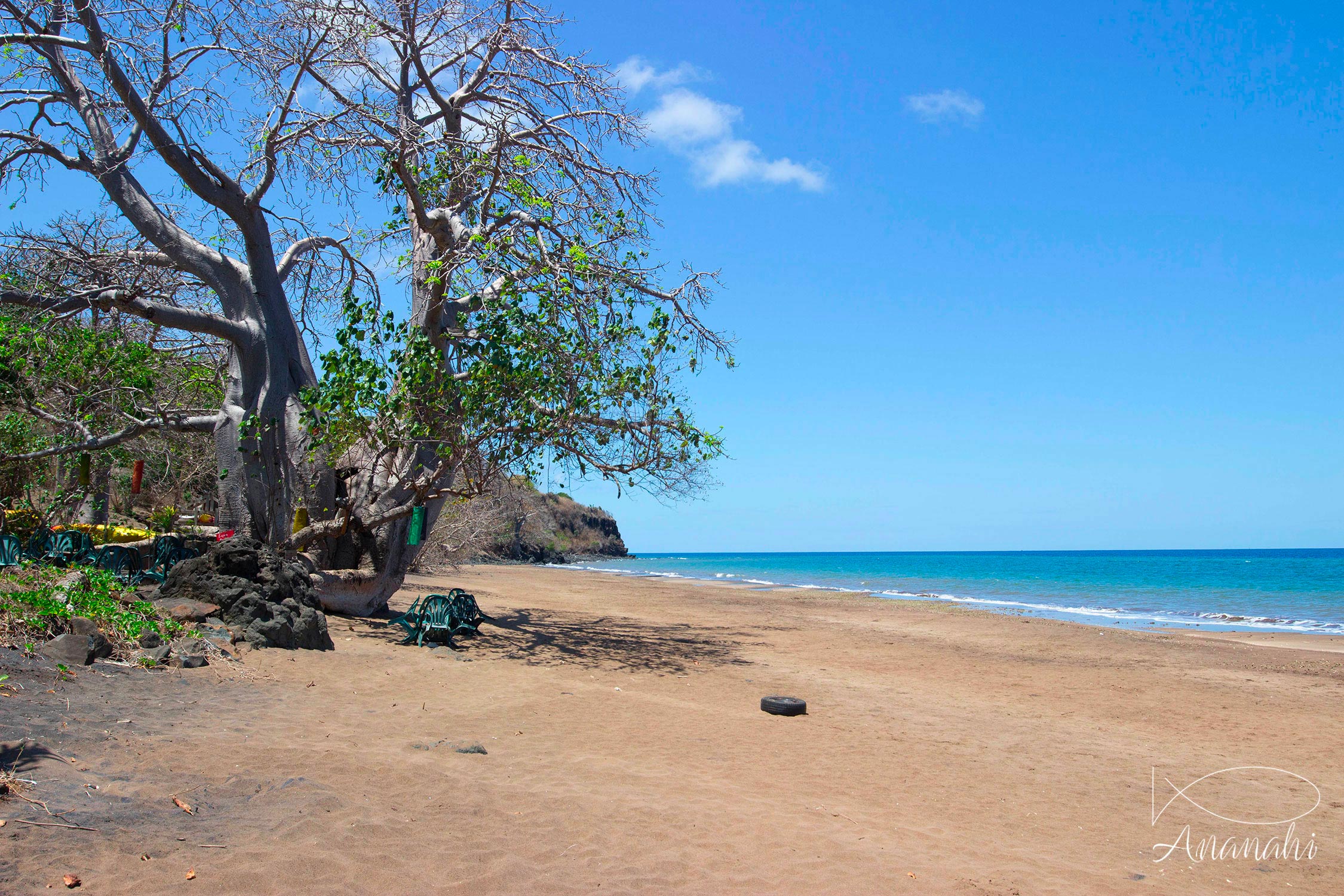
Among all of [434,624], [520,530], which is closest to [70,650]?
[434,624]

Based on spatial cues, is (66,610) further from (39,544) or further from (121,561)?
(39,544)

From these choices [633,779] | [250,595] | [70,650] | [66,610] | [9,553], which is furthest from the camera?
[9,553]

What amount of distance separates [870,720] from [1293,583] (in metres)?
48.2

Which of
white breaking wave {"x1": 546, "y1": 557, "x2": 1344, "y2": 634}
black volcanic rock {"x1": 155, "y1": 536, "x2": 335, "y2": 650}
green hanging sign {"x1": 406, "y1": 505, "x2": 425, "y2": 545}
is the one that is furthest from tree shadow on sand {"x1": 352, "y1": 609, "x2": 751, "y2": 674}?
white breaking wave {"x1": 546, "y1": 557, "x2": 1344, "y2": 634}

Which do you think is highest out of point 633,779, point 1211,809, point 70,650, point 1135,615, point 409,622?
point 70,650

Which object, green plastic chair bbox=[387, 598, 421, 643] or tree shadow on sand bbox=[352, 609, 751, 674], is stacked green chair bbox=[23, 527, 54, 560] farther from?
green plastic chair bbox=[387, 598, 421, 643]

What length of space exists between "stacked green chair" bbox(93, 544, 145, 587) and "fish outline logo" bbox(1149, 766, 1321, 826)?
31.3 feet

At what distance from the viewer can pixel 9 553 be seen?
8.39 meters

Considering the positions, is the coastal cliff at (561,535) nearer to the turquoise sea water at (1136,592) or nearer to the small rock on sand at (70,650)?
the turquoise sea water at (1136,592)

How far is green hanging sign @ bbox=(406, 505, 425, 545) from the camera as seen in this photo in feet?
36.6

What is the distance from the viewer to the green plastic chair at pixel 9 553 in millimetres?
8219

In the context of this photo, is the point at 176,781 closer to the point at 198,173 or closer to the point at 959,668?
the point at 198,173

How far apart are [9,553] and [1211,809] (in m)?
10.9

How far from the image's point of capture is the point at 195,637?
6758mm
